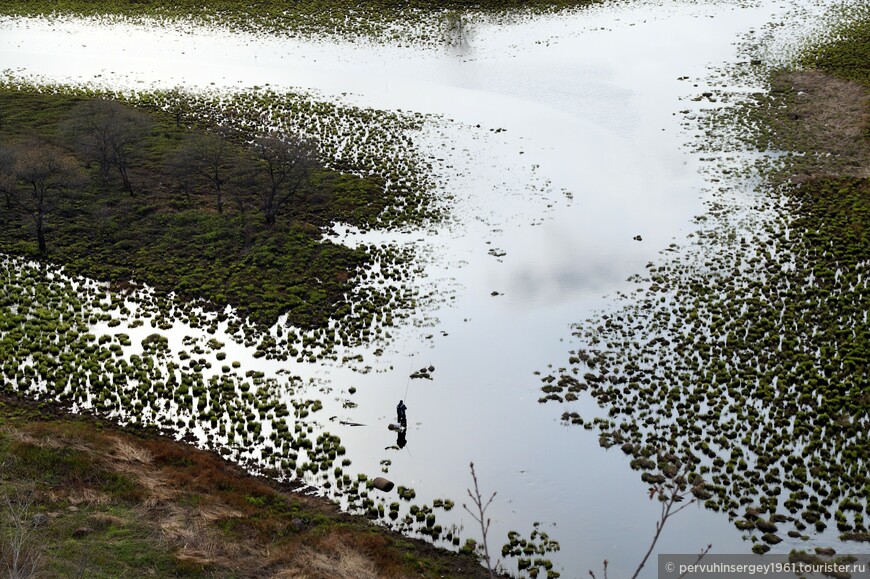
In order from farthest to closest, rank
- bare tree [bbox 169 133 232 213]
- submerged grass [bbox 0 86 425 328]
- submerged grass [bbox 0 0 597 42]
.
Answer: submerged grass [bbox 0 0 597 42] < bare tree [bbox 169 133 232 213] < submerged grass [bbox 0 86 425 328]

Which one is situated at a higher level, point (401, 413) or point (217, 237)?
point (217, 237)

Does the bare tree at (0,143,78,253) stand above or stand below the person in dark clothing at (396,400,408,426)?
above

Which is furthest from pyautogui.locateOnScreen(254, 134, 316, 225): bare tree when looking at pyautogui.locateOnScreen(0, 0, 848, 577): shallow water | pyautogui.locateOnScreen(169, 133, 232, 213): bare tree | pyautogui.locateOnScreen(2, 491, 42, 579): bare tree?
pyautogui.locateOnScreen(2, 491, 42, 579): bare tree

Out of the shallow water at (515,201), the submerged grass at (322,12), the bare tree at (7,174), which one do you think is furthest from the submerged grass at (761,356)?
the submerged grass at (322,12)

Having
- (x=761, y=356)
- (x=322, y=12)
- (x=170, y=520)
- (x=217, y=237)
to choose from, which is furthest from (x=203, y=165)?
(x=322, y=12)

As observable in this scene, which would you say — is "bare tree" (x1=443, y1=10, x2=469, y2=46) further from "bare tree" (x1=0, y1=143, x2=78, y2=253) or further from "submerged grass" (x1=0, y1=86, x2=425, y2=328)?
"bare tree" (x1=0, y1=143, x2=78, y2=253)

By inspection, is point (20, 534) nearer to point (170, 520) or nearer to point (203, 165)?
point (170, 520)

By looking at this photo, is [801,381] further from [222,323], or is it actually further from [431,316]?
[222,323]
